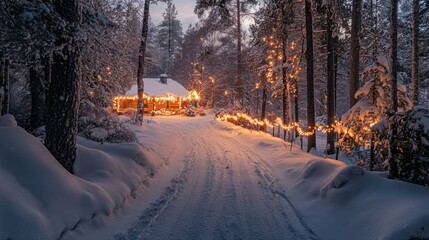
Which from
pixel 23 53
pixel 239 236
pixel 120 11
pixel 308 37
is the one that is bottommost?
pixel 239 236

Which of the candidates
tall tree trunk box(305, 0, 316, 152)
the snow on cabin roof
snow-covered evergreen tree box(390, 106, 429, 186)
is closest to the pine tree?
the snow on cabin roof

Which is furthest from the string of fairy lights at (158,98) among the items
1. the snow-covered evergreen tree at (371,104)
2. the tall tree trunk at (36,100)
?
the snow-covered evergreen tree at (371,104)

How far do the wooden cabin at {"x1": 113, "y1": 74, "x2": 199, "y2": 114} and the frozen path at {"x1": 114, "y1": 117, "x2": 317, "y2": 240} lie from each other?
117ft

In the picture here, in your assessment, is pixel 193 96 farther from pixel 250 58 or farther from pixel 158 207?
pixel 158 207

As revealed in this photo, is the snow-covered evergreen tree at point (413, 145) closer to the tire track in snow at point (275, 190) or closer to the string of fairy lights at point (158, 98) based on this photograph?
the tire track in snow at point (275, 190)

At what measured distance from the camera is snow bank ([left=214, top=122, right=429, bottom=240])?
4918 millimetres

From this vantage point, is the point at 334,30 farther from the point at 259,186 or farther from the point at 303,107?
the point at 303,107

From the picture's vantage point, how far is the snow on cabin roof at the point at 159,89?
46162 millimetres

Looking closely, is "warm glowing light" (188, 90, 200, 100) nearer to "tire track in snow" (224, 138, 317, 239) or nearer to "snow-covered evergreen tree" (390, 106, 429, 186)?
"tire track in snow" (224, 138, 317, 239)

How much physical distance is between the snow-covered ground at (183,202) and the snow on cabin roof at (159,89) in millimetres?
36984

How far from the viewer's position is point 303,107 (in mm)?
46969

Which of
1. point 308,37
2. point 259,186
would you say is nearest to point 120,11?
point 308,37

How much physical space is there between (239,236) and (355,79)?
9.98 meters

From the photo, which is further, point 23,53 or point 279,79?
point 279,79
